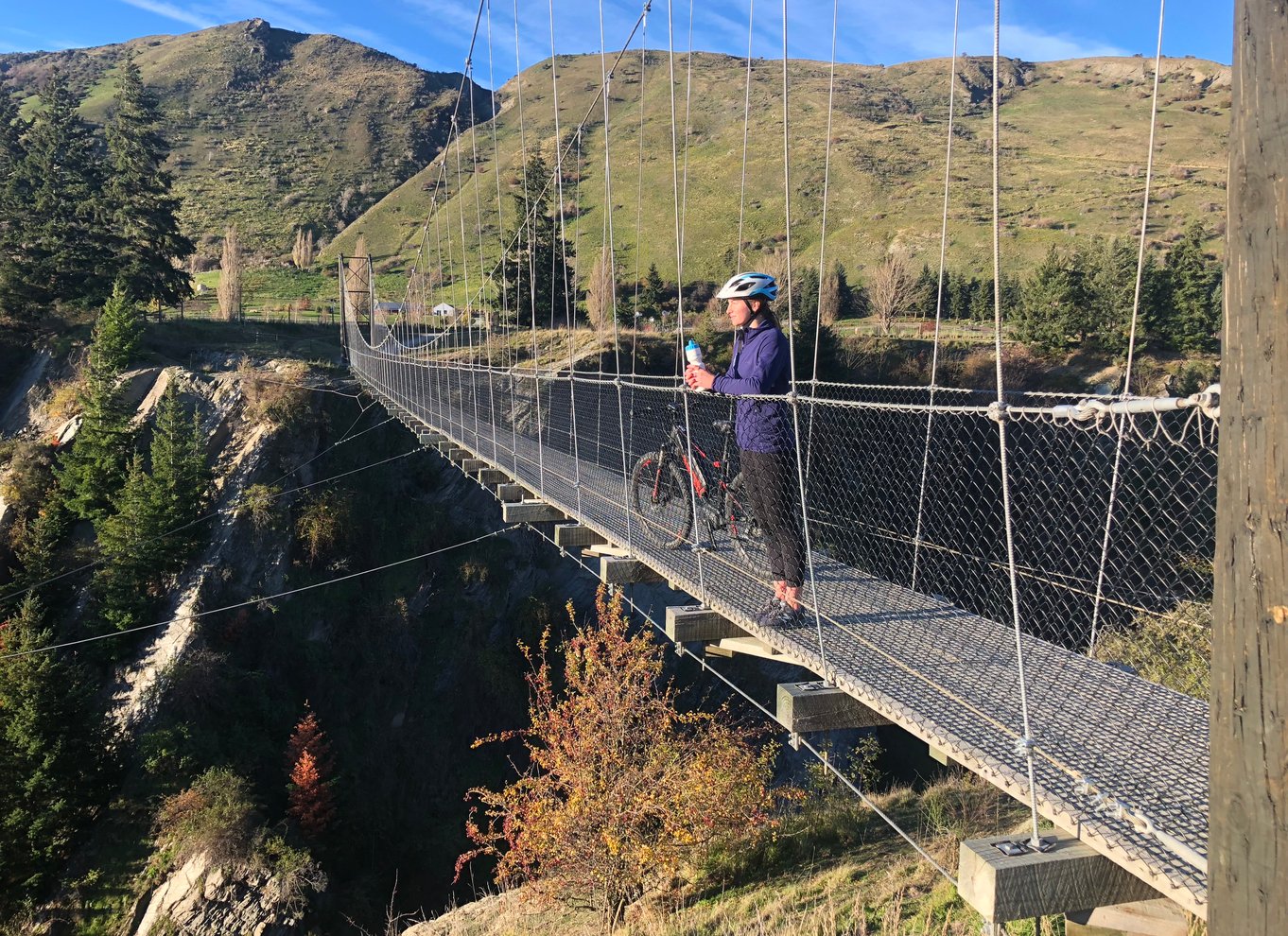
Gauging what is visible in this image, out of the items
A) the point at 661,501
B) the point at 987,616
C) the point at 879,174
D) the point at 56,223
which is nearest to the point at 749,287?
the point at 661,501

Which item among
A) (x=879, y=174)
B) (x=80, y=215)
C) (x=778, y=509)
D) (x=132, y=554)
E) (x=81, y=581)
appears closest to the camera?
(x=778, y=509)

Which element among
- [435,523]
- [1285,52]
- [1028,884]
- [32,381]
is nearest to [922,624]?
[1028,884]

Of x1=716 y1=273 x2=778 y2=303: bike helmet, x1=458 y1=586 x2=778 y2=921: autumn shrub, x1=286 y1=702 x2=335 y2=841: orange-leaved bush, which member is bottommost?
x1=286 y1=702 x2=335 y2=841: orange-leaved bush

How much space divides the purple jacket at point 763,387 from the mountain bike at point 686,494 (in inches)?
22.3

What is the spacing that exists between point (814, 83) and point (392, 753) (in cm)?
5341

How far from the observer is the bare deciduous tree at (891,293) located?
19250 millimetres

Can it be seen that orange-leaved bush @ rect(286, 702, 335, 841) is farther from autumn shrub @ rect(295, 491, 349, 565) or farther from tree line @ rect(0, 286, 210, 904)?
autumn shrub @ rect(295, 491, 349, 565)

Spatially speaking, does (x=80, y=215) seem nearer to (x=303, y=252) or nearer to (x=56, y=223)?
(x=56, y=223)

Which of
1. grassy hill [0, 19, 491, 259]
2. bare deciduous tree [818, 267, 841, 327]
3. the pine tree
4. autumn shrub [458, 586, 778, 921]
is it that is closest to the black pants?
autumn shrub [458, 586, 778, 921]

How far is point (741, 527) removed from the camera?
3436mm

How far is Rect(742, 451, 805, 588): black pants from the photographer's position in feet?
8.56

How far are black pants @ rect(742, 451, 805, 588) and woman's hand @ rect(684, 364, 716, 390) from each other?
0.92 feet

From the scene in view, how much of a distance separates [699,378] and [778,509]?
1.81 ft

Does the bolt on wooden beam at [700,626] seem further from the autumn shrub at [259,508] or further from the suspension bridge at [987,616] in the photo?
the autumn shrub at [259,508]
